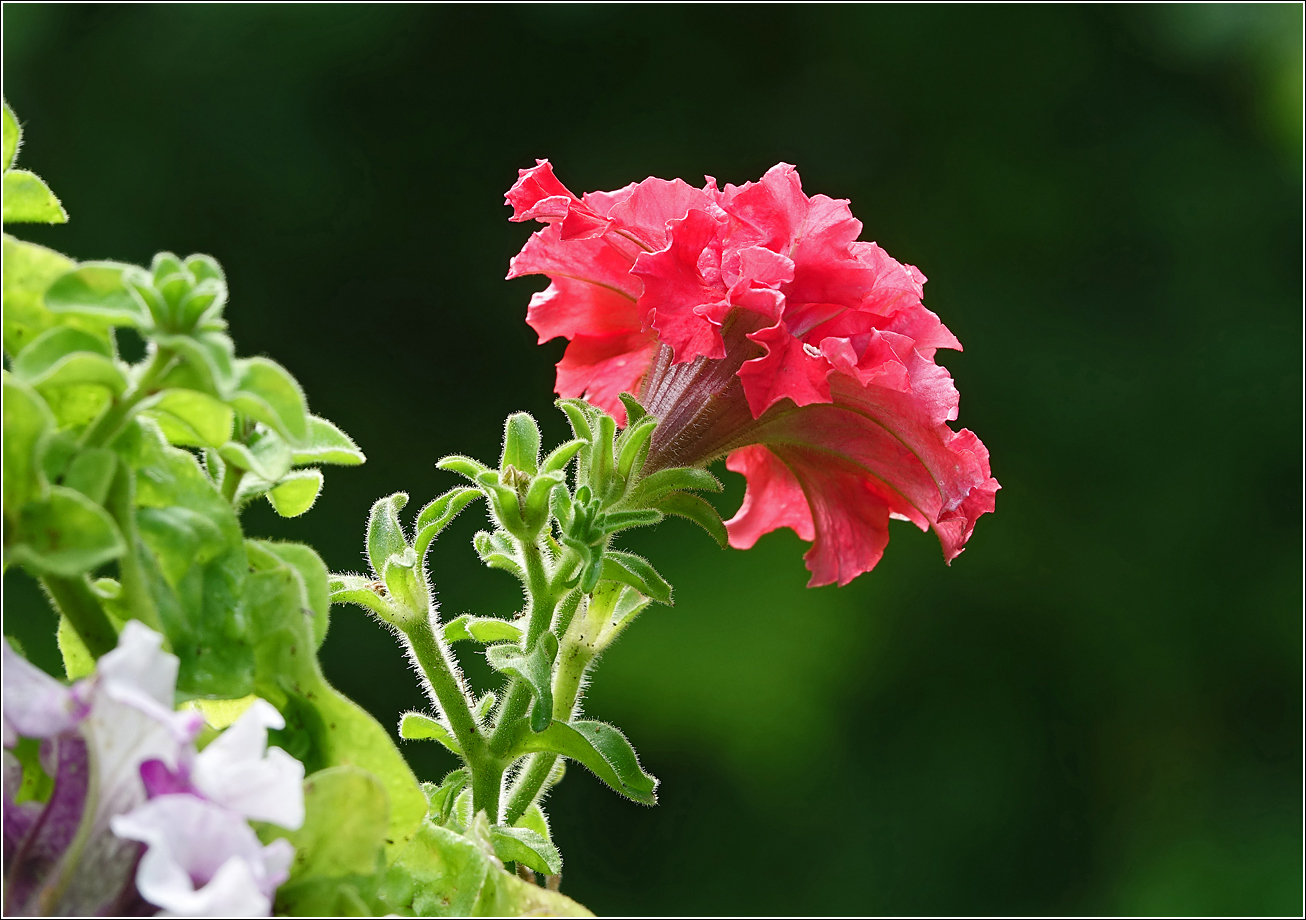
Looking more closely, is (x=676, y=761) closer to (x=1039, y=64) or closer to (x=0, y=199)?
(x=1039, y=64)

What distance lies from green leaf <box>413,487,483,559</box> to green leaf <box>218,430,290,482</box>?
0.10 meters

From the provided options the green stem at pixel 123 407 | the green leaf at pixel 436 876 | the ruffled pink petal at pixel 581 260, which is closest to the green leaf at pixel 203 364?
the green stem at pixel 123 407

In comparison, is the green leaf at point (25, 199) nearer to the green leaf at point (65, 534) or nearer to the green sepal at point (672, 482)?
the green leaf at point (65, 534)

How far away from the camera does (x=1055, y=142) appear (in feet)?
8.15

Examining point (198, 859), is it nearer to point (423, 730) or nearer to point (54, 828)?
point (54, 828)

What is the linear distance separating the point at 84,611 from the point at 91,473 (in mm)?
32

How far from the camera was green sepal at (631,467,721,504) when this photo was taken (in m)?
0.45

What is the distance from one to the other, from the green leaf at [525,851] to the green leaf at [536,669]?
32mm

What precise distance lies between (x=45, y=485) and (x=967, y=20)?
2.52 meters

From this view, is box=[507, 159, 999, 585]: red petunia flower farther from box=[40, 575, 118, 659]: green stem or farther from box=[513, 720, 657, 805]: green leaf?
box=[40, 575, 118, 659]: green stem

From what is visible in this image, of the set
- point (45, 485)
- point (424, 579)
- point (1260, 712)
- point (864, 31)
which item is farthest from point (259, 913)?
point (1260, 712)

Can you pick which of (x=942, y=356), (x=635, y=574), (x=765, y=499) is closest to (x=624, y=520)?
(x=635, y=574)

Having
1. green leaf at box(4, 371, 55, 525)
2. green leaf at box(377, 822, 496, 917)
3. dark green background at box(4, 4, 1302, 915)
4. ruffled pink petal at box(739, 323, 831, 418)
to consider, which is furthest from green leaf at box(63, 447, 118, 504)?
dark green background at box(4, 4, 1302, 915)

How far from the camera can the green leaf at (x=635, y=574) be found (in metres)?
0.42
